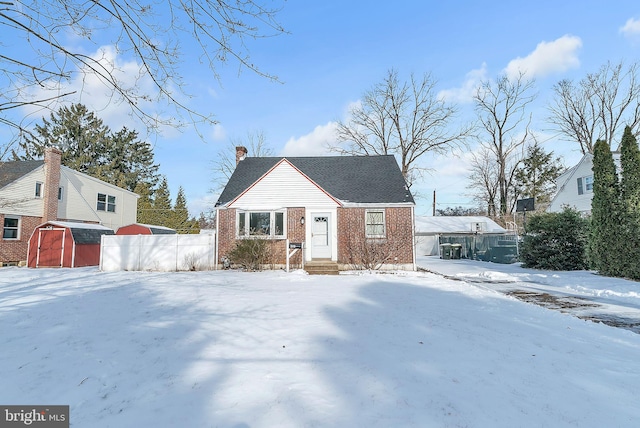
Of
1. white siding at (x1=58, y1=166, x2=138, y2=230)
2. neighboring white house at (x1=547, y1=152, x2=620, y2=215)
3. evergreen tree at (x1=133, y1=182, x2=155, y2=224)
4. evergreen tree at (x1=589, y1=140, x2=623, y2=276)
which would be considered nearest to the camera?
evergreen tree at (x1=589, y1=140, x2=623, y2=276)

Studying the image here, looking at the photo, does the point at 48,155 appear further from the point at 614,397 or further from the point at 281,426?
the point at 614,397

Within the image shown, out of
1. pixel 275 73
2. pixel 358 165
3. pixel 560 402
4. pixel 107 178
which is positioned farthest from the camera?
pixel 107 178

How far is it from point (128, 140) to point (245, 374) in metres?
45.0

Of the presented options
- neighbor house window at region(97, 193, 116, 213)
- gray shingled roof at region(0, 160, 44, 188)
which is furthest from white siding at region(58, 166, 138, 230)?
gray shingled roof at region(0, 160, 44, 188)

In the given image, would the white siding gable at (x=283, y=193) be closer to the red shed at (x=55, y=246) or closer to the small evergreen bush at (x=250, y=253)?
the small evergreen bush at (x=250, y=253)

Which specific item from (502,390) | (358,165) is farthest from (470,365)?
(358,165)

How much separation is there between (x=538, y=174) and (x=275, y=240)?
116ft

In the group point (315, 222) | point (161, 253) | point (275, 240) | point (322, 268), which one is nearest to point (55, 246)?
point (161, 253)

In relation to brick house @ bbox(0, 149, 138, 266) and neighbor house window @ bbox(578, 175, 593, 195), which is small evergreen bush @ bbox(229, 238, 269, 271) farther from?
neighbor house window @ bbox(578, 175, 593, 195)

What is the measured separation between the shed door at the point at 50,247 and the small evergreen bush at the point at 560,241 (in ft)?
81.9

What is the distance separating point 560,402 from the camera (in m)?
3.05

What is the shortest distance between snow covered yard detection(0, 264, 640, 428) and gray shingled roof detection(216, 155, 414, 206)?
8796 millimetres

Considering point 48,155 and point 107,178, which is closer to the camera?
point 48,155

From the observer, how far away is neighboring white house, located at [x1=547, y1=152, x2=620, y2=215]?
896 inches
